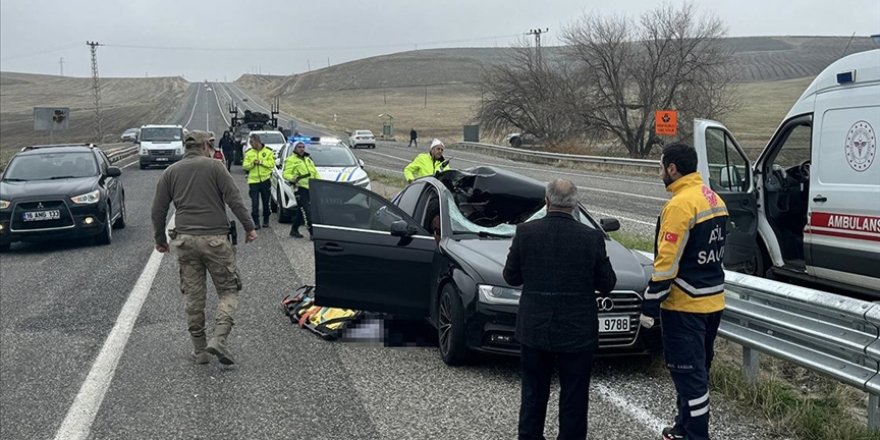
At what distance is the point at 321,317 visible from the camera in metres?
7.71

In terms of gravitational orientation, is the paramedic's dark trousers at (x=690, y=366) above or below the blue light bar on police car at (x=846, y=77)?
below

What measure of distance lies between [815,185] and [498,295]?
3.75 m

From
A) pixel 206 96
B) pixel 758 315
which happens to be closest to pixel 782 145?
pixel 758 315

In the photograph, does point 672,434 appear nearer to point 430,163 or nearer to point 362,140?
point 430,163

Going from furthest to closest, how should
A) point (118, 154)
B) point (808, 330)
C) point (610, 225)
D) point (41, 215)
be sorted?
point (118, 154) < point (41, 215) < point (610, 225) < point (808, 330)

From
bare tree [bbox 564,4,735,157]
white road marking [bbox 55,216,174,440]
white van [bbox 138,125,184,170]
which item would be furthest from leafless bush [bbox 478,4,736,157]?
white road marking [bbox 55,216,174,440]

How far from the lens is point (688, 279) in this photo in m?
4.37

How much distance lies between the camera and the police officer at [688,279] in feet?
14.1

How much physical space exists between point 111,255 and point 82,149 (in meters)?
3.32

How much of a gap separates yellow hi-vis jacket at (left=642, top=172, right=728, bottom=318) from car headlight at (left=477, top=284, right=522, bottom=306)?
1.60m

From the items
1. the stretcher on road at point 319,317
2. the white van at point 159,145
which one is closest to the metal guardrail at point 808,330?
the stretcher on road at point 319,317

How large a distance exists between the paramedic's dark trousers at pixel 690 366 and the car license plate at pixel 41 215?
36.4 feet

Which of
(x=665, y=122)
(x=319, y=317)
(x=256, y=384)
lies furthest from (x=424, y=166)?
(x=665, y=122)

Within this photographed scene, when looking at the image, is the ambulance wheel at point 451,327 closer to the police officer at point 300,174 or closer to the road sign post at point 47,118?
the police officer at point 300,174
